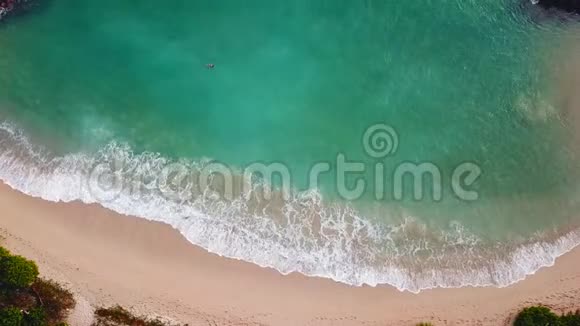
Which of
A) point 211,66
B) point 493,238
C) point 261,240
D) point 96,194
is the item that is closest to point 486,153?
point 493,238

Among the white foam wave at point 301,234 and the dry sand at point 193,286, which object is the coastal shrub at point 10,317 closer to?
the dry sand at point 193,286

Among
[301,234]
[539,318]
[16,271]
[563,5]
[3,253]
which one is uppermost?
[563,5]

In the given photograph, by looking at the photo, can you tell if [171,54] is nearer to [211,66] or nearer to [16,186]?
[211,66]

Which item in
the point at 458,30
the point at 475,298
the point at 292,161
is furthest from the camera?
the point at 458,30

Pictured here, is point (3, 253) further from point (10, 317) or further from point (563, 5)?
point (563, 5)

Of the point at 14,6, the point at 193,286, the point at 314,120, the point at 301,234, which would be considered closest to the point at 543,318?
the point at 301,234

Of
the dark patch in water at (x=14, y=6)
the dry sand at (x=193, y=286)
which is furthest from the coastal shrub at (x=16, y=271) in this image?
the dark patch in water at (x=14, y=6)
